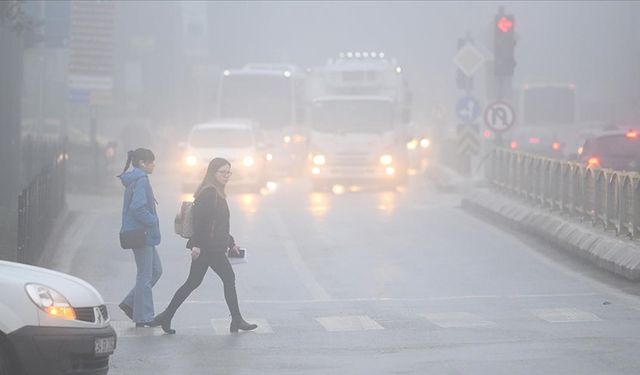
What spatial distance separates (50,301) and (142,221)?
4421mm

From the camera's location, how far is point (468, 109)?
1590 inches

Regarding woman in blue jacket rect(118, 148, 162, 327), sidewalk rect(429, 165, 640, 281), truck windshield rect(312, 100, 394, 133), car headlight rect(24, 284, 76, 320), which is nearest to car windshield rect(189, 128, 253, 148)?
truck windshield rect(312, 100, 394, 133)

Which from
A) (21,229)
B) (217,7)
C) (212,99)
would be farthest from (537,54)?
(21,229)

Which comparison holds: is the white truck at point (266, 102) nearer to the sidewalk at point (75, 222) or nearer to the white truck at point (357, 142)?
the white truck at point (357, 142)

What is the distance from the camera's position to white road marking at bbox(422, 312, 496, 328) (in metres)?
15.5

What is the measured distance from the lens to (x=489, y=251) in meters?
23.9

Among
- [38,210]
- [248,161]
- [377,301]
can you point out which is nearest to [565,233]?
[377,301]

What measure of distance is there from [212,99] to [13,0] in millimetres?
24975

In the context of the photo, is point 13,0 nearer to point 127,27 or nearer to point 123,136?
point 123,136

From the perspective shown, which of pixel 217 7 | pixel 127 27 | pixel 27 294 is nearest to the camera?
pixel 27 294

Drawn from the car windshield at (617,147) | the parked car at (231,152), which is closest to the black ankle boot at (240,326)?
the car windshield at (617,147)

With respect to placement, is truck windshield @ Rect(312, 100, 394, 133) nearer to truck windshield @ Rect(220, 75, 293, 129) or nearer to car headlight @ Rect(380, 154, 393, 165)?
car headlight @ Rect(380, 154, 393, 165)

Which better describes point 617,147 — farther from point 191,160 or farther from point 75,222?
point 191,160

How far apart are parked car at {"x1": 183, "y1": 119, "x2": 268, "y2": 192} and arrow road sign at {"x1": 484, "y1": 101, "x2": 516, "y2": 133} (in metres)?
7.34
